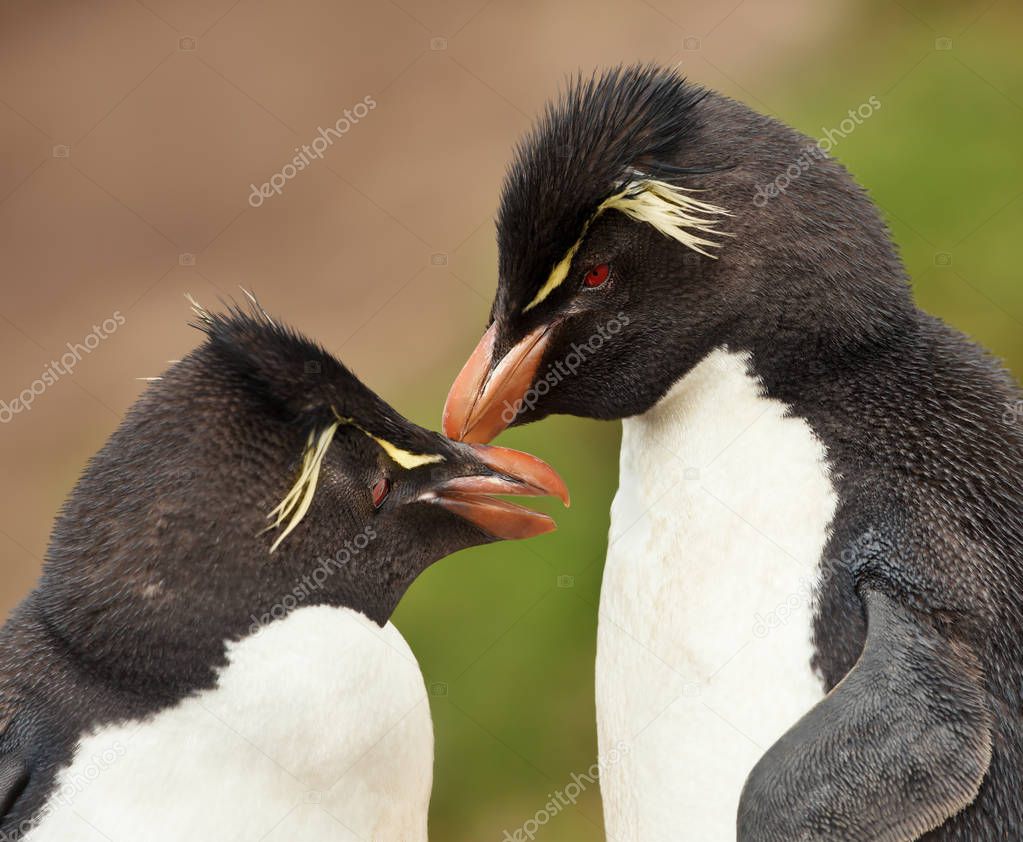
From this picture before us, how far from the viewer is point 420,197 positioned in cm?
754

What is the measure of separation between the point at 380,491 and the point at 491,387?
0.22 metres

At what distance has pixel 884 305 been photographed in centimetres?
175

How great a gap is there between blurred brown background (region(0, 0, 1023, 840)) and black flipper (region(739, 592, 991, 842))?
2234mm

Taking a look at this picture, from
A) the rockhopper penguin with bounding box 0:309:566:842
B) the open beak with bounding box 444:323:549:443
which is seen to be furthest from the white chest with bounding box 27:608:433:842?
the open beak with bounding box 444:323:549:443

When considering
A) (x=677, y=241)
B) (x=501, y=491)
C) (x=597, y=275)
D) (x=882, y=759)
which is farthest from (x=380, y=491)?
(x=882, y=759)

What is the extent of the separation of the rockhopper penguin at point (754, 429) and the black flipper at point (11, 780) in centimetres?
74

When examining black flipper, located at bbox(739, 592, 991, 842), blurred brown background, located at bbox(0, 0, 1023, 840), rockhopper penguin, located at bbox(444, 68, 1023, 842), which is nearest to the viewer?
black flipper, located at bbox(739, 592, 991, 842)

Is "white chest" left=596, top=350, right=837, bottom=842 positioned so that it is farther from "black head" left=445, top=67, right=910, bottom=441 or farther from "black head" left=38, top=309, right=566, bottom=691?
"black head" left=38, top=309, right=566, bottom=691

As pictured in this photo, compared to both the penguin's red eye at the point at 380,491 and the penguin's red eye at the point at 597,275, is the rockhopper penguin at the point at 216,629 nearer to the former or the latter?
the penguin's red eye at the point at 380,491

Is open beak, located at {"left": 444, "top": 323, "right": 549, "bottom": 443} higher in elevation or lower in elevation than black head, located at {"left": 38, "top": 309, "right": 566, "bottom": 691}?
higher

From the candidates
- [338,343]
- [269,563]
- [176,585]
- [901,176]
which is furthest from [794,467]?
[338,343]

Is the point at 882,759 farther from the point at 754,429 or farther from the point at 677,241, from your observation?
the point at 677,241

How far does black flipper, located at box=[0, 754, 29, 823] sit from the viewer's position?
169 centimetres

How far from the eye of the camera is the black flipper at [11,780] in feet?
5.55
